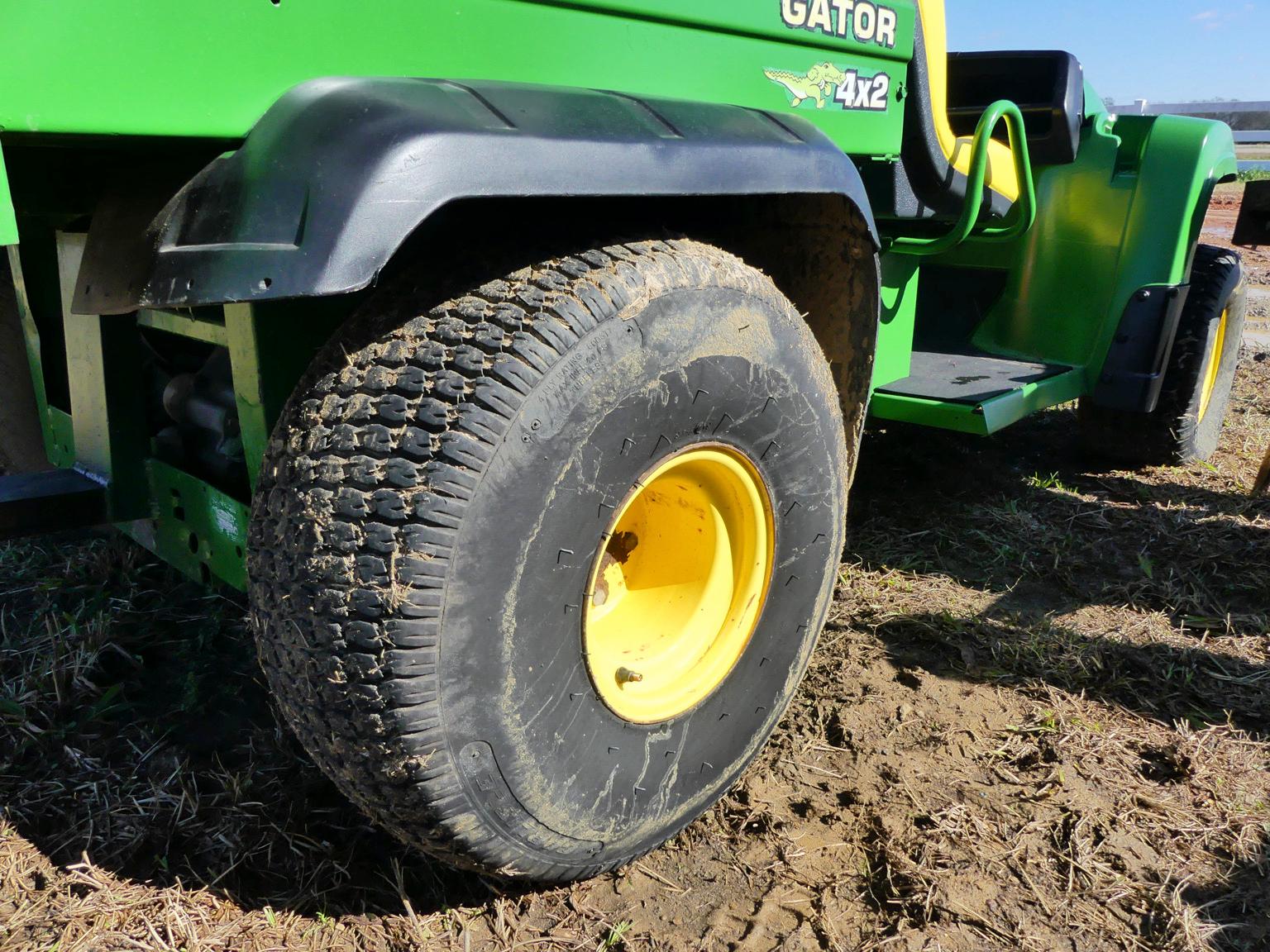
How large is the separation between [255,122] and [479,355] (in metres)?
0.44

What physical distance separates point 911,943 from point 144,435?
185 centimetres

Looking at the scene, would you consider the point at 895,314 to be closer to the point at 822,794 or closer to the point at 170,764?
the point at 822,794

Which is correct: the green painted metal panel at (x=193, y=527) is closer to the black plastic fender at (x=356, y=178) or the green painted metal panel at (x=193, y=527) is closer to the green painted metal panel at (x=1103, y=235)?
the black plastic fender at (x=356, y=178)

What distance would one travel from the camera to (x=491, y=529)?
4.81 feet

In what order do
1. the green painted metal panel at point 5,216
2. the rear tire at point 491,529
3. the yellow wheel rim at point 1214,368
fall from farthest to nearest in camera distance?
the yellow wheel rim at point 1214,368, the rear tire at point 491,529, the green painted metal panel at point 5,216

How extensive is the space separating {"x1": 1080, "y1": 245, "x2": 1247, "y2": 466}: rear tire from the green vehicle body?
0.53 meters

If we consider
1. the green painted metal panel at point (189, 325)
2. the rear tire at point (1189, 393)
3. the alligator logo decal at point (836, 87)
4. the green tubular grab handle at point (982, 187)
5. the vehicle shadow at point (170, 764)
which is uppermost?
the alligator logo decal at point (836, 87)

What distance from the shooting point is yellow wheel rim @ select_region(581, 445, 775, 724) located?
1.92 metres

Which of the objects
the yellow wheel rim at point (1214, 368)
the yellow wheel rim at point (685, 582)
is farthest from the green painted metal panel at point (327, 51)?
the yellow wheel rim at point (1214, 368)

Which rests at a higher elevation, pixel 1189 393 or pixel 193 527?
pixel 193 527

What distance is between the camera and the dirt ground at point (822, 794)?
1858 mm

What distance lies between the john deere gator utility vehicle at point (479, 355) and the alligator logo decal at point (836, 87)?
12mm

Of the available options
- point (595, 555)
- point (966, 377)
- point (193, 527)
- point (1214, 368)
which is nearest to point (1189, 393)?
point (1214, 368)

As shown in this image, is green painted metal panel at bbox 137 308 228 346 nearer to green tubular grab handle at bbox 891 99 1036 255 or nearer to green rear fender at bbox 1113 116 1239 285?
green tubular grab handle at bbox 891 99 1036 255
